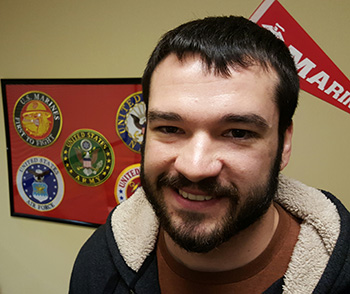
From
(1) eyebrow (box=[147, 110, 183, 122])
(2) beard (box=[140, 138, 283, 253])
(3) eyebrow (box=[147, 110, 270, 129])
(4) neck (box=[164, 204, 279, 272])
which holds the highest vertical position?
(3) eyebrow (box=[147, 110, 270, 129])

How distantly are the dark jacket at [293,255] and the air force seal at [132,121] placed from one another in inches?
14.5

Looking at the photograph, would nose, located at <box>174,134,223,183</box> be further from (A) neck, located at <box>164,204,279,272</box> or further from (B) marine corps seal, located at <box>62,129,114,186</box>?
(B) marine corps seal, located at <box>62,129,114,186</box>

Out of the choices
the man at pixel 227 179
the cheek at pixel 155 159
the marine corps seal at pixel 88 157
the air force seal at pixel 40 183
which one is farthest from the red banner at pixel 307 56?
the air force seal at pixel 40 183

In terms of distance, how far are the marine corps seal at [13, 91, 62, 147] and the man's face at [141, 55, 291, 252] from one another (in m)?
0.84

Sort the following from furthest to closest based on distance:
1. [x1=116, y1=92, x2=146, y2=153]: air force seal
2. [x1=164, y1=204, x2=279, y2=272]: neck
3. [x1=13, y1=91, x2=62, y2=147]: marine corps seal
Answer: [x1=13, y1=91, x2=62, y2=147]: marine corps seal, [x1=116, y1=92, x2=146, y2=153]: air force seal, [x1=164, y1=204, x2=279, y2=272]: neck

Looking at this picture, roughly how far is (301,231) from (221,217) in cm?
26

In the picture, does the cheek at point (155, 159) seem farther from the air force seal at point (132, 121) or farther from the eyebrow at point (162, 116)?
the air force seal at point (132, 121)

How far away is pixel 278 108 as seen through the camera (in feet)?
2.34

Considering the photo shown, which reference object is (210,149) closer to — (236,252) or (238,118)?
(238,118)

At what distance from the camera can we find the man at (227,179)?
0.66 meters

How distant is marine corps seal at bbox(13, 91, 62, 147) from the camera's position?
54.7 inches

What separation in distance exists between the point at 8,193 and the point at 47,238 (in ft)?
1.06

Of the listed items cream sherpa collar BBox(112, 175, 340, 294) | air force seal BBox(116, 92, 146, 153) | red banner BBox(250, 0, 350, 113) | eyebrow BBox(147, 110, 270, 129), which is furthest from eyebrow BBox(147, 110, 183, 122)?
red banner BBox(250, 0, 350, 113)

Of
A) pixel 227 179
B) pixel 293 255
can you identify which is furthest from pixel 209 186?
pixel 293 255
